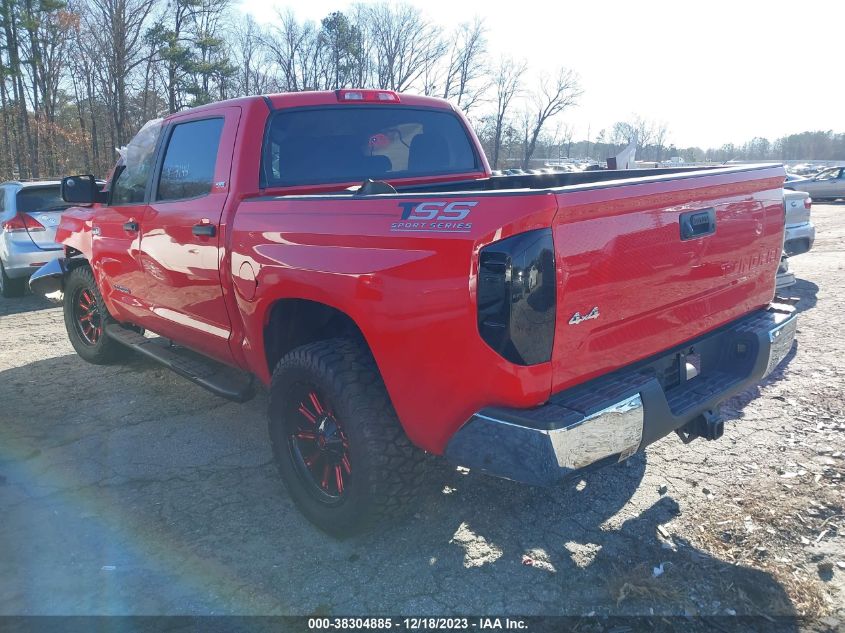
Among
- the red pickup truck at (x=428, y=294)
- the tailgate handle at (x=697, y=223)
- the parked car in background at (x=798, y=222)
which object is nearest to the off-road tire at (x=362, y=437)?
the red pickup truck at (x=428, y=294)

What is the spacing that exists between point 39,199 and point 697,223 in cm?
932

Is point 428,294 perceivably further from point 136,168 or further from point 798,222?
point 798,222

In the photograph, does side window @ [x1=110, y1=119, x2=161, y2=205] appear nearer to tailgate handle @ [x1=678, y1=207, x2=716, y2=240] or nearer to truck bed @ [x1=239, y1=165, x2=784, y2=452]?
truck bed @ [x1=239, y1=165, x2=784, y2=452]

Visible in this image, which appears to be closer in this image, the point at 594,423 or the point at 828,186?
the point at 594,423

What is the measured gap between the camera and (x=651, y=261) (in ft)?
8.06

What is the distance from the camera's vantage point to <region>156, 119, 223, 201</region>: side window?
12.3ft

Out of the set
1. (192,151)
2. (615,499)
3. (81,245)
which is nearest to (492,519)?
(615,499)

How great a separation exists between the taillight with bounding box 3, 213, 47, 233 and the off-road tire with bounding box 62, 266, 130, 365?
3.66 m

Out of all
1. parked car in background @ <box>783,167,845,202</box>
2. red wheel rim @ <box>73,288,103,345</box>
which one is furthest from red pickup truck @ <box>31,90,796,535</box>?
parked car in background @ <box>783,167,845,202</box>

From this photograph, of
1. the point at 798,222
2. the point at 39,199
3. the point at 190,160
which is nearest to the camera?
the point at 190,160

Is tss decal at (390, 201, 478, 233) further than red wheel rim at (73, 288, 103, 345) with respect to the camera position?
No

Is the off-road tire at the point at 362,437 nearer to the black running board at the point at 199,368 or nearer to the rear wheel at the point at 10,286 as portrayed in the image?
the black running board at the point at 199,368

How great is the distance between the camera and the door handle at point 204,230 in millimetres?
3504

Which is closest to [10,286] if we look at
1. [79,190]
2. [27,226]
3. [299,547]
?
[27,226]
